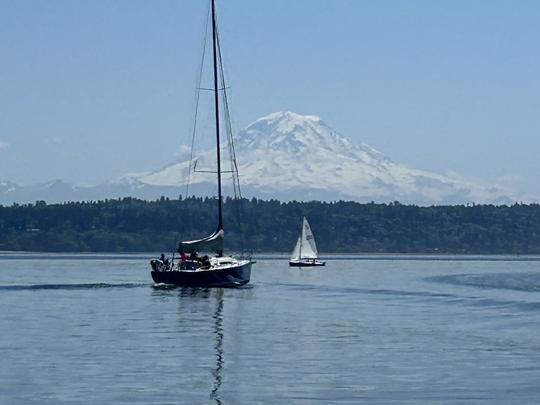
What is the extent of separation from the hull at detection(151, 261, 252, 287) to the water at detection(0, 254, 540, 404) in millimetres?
5737

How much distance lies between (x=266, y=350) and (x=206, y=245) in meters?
49.0

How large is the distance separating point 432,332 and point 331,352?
10960 mm

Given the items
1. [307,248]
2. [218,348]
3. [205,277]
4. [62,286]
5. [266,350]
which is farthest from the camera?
[307,248]

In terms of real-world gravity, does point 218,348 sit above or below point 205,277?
below

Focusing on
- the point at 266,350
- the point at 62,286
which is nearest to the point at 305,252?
the point at 62,286

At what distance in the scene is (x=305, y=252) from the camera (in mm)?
191750

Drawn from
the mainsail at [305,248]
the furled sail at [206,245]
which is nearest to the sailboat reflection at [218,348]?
the furled sail at [206,245]

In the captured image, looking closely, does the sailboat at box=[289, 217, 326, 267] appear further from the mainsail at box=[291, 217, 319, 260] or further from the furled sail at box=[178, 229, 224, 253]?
the furled sail at box=[178, 229, 224, 253]

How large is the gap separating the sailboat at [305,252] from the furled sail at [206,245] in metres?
85.4

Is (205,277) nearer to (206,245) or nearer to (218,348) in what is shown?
(206,245)

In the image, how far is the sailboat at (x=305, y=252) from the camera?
188m

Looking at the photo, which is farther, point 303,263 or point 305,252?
point 305,252

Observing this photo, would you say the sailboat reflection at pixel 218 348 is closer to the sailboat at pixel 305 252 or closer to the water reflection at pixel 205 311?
the water reflection at pixel 205 311

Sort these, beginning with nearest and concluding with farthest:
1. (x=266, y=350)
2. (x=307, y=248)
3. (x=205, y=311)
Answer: (x=266, y=350), (x=205, y=311), (x=307, y=248)
